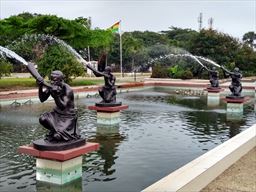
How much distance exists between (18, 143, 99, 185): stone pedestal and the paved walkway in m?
2.72

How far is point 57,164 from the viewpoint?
28.4 ft

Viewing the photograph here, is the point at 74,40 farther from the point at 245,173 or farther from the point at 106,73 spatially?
the point at 245,173

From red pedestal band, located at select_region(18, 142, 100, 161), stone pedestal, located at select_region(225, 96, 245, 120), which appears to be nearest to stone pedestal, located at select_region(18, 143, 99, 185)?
red pedestal band, located at select_region(18, 142, 100, 161)

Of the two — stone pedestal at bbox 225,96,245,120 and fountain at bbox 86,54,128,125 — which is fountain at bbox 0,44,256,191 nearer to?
fountain at bbox 86,54,128,125

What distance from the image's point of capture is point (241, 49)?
53281 millimetres

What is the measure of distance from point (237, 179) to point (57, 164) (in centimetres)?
395

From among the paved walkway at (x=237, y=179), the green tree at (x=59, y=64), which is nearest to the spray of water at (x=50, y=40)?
the green tree at (x=59, y=64)

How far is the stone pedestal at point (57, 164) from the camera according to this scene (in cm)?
849

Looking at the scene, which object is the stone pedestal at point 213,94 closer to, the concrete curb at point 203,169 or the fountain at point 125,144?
the fountain at point 125,144

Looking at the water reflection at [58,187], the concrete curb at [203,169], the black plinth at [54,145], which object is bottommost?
the water reflection at [58,187]

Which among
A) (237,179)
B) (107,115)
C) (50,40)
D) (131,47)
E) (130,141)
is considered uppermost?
(131,47)

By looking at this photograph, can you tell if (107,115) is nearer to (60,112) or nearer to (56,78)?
(60,112)

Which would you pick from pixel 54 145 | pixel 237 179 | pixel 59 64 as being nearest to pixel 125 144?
pixel 237 179

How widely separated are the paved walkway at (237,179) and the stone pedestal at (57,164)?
272 cm
